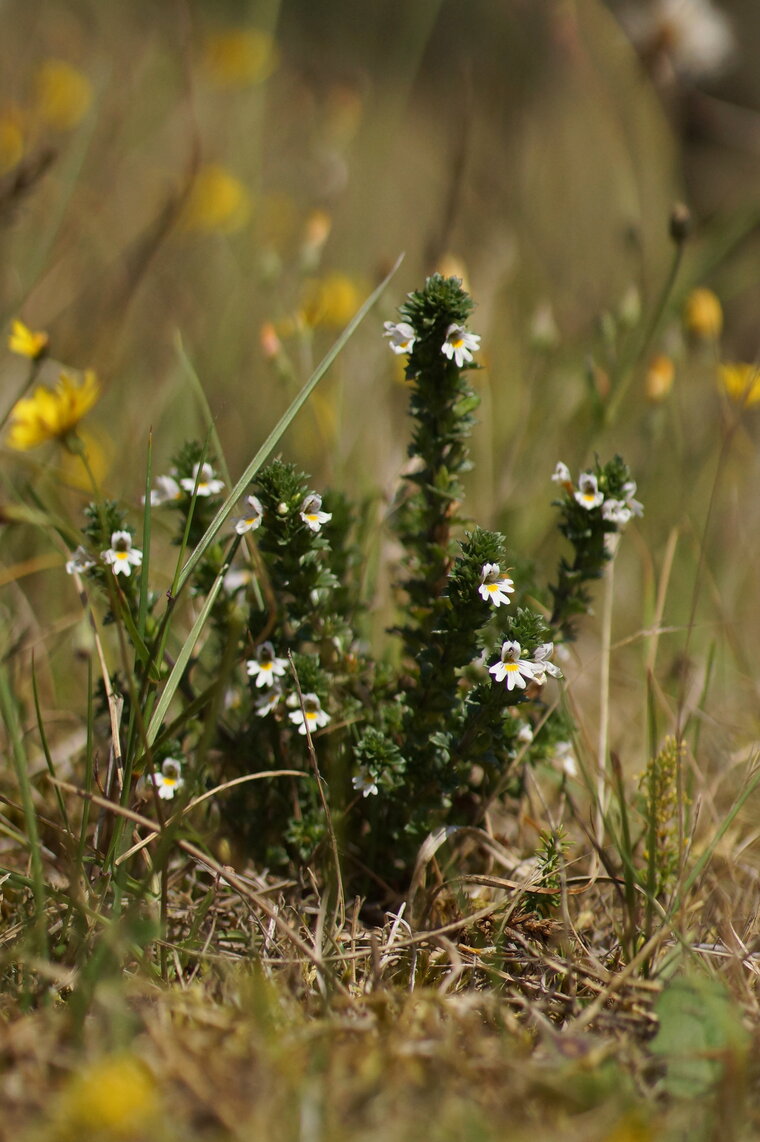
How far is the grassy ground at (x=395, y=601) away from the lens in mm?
1026

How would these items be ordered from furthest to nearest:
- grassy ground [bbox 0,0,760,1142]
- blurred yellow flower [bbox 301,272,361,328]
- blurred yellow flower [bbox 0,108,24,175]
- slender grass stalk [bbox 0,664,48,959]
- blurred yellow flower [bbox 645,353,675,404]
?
blurred yellow flower [bbox 0,108,24,175], blurred yellow flower [bbox 301,272,361,328], blurred yellow flower [bbox 645,353,675,404], slender grass stalk [bbox 0,664,48,959], grassy ground [bbox 0,0,760,1142]

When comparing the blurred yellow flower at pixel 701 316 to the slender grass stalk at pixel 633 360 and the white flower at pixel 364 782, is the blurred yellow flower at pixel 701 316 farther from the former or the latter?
the white flower at pixel 364 782

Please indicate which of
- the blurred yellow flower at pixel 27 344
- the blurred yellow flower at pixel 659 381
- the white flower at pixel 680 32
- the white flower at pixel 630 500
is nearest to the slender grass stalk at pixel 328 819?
the white flower at pixel 630 500

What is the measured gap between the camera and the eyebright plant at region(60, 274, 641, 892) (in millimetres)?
1334

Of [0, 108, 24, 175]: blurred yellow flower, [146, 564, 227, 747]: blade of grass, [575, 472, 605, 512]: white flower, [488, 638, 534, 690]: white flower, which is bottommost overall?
[146, 564, 227, 747]: blade of grass

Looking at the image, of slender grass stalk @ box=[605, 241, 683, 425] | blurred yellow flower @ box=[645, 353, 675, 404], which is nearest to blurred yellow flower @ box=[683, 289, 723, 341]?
blurred yellow flower @ box=[645, 353, 675, 404]

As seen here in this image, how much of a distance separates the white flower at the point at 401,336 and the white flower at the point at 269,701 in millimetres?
560

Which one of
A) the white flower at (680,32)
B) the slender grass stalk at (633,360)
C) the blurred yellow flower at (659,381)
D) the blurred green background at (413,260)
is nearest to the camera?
the slender grass stalk at (633,360)

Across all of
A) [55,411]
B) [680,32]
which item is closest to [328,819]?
[55,411]

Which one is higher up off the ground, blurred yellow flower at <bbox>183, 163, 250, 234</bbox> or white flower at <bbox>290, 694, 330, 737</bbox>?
blurred yellow flower at <bbox>183, 163, 250, 234</bbox>

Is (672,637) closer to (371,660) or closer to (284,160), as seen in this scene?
(371,660)

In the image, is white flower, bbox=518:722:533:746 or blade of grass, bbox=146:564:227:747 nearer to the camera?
blade of grass, bbox=146:564:227:747

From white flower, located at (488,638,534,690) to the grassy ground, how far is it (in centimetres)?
15

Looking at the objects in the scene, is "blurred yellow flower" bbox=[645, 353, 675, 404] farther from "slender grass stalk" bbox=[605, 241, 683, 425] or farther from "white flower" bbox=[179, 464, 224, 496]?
"white flower" bbox=[179, 464, 224, 496]
